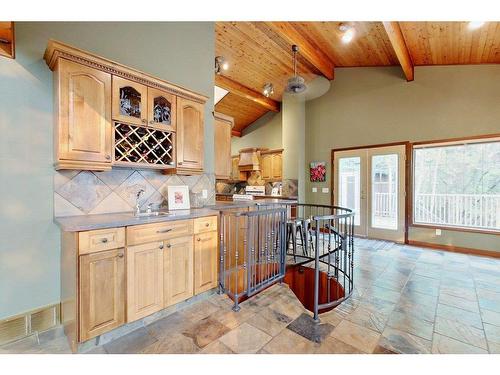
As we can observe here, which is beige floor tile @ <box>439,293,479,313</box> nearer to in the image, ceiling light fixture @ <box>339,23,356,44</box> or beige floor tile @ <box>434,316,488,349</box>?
beige floor tile @ <box>434,316,488,349</box>

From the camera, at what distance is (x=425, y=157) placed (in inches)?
180

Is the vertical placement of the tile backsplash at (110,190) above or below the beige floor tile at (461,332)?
above

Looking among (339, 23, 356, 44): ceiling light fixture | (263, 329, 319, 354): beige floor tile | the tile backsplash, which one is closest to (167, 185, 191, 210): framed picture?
the tile backsplash

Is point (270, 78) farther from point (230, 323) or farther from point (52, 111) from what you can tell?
point (230, 323)

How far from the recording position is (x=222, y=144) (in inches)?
136

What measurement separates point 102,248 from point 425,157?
18.3ft

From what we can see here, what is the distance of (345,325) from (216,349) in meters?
1.10

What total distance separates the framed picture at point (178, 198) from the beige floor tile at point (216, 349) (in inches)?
57.7

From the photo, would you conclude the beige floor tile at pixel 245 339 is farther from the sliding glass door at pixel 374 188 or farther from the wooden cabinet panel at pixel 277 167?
the wooden cabinet panel at pixel 277 167

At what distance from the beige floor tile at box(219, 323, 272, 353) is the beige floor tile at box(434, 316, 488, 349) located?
147 centimetres

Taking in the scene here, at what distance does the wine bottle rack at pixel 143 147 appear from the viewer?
2121 millimetres

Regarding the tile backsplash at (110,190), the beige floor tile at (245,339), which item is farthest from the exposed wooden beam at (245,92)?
the beige floor tile at (245,339)

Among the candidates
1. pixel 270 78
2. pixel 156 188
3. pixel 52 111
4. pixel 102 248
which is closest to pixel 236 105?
pixel 270 78

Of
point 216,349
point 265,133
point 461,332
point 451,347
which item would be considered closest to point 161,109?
point 216,349
